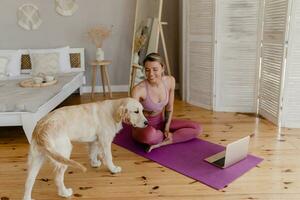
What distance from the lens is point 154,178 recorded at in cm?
212

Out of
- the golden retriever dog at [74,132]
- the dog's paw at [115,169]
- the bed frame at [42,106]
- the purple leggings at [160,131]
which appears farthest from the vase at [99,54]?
the dog's paw at [115,169]

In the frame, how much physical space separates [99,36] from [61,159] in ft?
10.9

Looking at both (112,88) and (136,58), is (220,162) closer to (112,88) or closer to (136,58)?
(136,58)

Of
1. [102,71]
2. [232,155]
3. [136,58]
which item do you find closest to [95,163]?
[232,155]

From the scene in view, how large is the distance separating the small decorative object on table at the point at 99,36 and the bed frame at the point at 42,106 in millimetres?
282

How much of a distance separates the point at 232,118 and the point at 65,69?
269 centimetres

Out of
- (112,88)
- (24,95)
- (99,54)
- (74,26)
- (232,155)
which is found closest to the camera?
(232,155)

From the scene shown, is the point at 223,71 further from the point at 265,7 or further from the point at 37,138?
the point at 37,138

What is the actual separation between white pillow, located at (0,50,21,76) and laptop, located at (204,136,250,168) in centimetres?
338

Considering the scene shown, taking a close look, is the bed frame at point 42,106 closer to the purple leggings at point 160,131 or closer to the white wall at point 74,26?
the white wall at point 74,26

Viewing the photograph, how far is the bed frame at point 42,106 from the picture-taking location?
2.66 meters

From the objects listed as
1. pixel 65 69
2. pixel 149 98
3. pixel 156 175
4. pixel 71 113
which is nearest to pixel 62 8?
pixel 65 69

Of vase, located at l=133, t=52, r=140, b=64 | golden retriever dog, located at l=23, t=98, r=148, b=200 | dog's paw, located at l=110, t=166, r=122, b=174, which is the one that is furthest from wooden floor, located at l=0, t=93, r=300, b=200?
vase, located at l=133, t=52, r=140, b=64

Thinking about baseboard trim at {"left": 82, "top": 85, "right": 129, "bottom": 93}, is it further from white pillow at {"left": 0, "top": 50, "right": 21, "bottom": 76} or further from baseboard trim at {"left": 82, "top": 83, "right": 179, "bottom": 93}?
white pillow at {"left": 0, "top": 50, "right": 21, "bottom": 76}
